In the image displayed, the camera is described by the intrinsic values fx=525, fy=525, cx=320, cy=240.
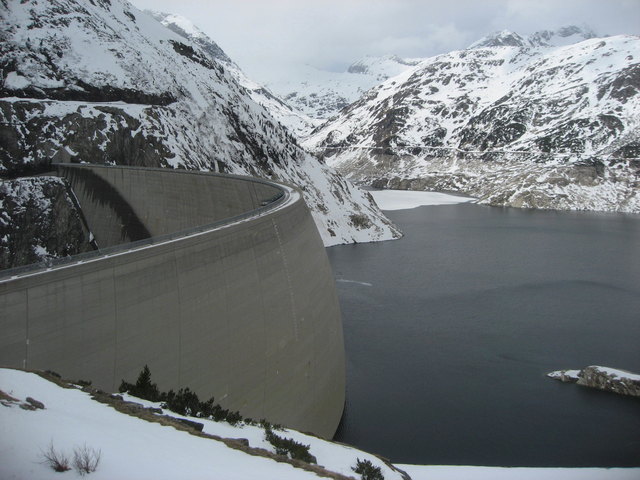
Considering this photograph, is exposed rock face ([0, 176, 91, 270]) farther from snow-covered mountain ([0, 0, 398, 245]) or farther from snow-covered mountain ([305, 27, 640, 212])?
snow-covered mountain ([305, 27, 640, 212])

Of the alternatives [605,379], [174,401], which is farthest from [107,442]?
[605,379]

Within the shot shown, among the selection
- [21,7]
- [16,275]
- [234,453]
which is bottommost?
[234,453]

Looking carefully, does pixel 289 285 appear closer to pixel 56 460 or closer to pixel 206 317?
pixel 206 317

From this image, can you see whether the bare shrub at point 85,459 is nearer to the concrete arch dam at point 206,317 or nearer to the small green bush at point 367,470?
the concrete arch dam at point 206,317

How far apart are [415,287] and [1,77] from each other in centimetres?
4544

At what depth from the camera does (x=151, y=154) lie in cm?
5456

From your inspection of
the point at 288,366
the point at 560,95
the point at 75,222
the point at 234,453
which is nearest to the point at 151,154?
the point at 75,222

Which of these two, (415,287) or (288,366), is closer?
(288,366)

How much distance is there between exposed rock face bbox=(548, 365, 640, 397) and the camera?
30.7 metres

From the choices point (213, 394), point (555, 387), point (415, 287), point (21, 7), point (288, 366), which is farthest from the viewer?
point (21, 7)

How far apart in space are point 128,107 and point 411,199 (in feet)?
332

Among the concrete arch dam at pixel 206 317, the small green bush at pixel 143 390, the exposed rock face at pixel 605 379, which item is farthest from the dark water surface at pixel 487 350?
the small green bush at pixel 143 390

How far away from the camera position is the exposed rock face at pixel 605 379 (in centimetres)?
3070

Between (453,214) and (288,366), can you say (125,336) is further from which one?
(453,214)
